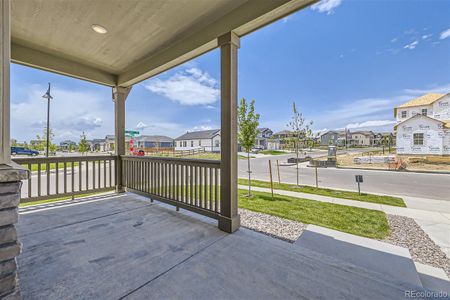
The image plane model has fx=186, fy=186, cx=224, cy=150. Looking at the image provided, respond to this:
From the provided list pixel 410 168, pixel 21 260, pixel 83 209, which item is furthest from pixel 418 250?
pixel 410 168

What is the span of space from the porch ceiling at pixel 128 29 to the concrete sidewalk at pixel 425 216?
156 inches

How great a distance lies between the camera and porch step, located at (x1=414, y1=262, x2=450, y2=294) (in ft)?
5.71

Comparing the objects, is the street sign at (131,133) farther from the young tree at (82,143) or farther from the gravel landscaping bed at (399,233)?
the young tree at (82,143)

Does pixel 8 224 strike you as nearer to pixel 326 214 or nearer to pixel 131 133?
pixel 131 133

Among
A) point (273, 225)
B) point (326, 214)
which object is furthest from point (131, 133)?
point (326, 214)

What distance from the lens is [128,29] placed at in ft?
8.87

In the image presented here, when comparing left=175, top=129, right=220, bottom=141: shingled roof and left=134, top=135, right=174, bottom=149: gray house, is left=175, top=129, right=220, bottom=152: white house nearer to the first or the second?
left=175, top=129, right=220, bottom=141: shingled roof

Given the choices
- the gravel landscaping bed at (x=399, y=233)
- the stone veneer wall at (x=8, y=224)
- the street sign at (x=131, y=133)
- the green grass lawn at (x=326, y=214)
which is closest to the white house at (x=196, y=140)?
the street sign at (x=131, y=133)

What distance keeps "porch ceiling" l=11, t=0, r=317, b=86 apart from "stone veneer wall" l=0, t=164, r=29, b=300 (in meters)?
2.20

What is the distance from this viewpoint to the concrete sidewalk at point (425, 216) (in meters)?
2.91

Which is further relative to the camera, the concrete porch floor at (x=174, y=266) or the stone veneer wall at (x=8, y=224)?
the concrete porch floor at (x=174, y=266)

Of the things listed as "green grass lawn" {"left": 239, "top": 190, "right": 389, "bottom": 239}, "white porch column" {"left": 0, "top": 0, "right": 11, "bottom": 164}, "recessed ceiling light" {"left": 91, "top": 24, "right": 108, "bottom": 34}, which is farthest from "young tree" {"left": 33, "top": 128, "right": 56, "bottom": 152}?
"white porch column" {"left": 0, "top": 0, "right": 11, "bottom": 164}

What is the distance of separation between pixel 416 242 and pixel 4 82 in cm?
480

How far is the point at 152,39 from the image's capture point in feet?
9.73
